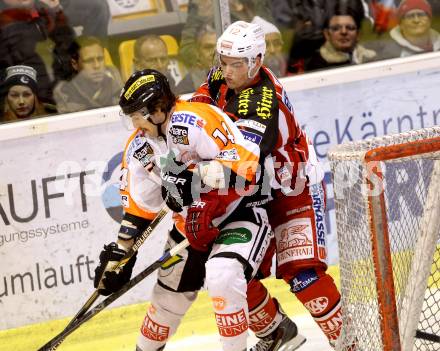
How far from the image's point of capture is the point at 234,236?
386 centimetres

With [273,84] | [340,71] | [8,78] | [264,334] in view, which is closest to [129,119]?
[273,84]

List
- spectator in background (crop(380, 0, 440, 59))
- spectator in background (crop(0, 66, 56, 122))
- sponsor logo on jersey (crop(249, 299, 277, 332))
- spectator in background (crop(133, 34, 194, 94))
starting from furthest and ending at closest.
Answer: spectator in background (crop(380, 0, 440, 59)), spectator in background (crop(133, 34, 194, 94)), spectator in background (crop(0, 66, 56, 122)), sponsor logo on jersey (crop(249, 299, 277, 332))

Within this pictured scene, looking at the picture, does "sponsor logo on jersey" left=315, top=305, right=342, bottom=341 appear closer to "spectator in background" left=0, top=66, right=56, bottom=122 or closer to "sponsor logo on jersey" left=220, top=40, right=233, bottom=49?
"sponsor logo on jersey" left=220, top=40, right=233, bottom=49

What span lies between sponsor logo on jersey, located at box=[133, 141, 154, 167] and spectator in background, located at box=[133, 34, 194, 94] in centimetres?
145

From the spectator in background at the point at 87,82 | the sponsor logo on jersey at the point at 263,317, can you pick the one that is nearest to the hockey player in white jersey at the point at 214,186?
the sponsor logo on jersey at the point at 263,317

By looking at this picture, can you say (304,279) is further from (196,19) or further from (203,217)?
(196,19)

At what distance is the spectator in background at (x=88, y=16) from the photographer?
529 centimetres

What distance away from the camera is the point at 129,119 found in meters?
3.83

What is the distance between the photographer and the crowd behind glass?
5.20 meters

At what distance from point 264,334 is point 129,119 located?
1218 mm

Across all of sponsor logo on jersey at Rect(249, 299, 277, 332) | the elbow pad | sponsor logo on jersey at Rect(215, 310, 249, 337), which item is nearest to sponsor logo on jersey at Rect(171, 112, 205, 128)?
the elbow pad

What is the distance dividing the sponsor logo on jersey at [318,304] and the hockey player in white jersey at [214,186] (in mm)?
284

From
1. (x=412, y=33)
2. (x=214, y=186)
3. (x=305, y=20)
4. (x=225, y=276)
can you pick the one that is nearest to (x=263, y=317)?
(x=225, y=276)

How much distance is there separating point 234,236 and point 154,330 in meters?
0.56
